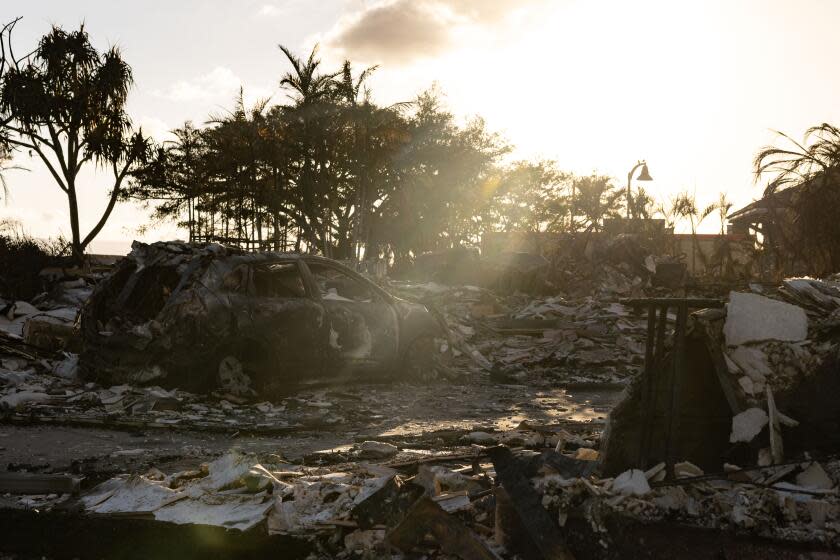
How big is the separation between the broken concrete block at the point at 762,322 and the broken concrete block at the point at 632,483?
1139 millimetres

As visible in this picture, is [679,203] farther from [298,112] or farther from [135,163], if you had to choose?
[135,163]

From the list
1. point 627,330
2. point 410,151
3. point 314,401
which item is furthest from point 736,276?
point 314,401

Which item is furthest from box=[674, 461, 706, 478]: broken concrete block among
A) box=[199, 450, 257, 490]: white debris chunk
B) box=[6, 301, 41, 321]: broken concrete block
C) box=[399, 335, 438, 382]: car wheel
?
box=[6, 301, 41, 321]: broken concrete block

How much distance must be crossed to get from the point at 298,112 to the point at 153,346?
20879 mm

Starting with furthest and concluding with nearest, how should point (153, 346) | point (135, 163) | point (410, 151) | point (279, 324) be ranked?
point (410, 151) < point (135, 163) < point (279, 324) < point (153, 346)

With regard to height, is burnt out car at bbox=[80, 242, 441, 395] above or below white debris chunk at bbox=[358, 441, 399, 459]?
above

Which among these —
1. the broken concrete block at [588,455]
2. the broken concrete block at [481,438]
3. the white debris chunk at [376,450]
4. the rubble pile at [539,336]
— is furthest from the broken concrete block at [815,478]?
the rubble pile at [539,336]

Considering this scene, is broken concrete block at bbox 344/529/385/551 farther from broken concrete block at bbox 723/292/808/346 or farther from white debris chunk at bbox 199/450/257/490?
broken concrete block at bbox 723/292/808/346

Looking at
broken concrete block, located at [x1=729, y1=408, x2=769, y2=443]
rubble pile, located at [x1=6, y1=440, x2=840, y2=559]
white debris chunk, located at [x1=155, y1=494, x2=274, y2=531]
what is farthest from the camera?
broken concrete block, located at [x1=729, y1=408, x2=769, y2=443]

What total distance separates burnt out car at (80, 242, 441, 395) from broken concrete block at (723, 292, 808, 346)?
18.0 ft

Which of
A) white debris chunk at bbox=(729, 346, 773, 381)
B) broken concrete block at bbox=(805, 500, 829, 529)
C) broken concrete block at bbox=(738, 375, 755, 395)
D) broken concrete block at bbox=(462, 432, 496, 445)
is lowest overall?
broken concrete block at bbox=(462, 432, 496, 445)

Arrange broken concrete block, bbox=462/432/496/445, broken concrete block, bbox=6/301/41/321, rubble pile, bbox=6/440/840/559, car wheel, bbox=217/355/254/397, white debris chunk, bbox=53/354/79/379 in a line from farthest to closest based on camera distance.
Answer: broken concrete block, bbox=6/301/41/321 → white debris chunk, bbox=53/354/79/379 → car wheel, bbox=217/355/254/397 → broken concrete block, bbox=462/432/496/445 → rubble pile, bbox=6/440/840/559

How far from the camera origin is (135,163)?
2986cm

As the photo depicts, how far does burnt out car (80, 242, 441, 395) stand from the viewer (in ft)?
27.9
